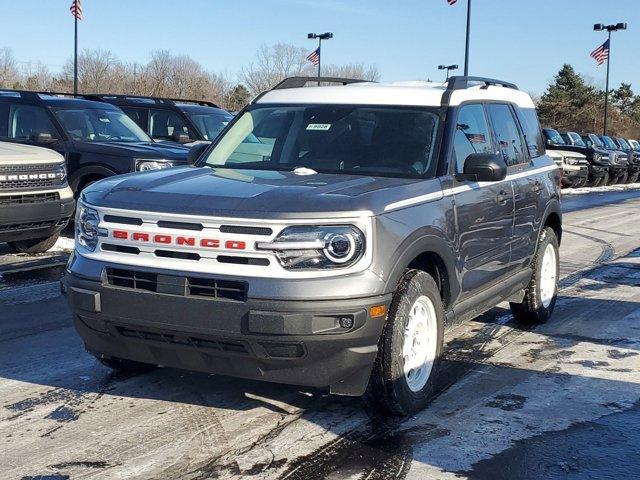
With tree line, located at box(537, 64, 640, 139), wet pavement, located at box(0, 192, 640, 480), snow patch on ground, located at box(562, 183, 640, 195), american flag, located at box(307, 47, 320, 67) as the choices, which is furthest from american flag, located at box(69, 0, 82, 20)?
tree line, located at box(537, 64, 640, 139)

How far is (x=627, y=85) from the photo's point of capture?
7925cm

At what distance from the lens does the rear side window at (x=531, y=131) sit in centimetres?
685

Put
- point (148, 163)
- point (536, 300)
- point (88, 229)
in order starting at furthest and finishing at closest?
point (148, 163) < point (536, 300) < point (88, 229)

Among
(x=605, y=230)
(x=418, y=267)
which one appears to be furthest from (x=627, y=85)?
(x=418, y=267)

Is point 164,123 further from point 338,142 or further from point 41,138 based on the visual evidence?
point 338,142

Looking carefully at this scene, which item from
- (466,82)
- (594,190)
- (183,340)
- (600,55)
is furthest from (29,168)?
(600,55)

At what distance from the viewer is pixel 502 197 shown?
582 centimetres

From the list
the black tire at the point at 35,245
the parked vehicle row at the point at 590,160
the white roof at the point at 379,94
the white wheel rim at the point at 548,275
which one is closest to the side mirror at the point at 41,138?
the black tire at the point at 35,245

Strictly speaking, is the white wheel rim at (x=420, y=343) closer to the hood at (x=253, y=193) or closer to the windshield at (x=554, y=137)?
the hood at (x=253, y=193)

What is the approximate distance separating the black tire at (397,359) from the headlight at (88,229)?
5.18 ft

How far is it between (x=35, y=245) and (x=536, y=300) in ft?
19.6

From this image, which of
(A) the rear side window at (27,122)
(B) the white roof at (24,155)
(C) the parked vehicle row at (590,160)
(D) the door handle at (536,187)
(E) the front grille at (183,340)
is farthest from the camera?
(C) the parked vehicle row at (590,160)

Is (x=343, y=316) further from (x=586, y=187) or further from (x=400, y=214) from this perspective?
(x=586, y=187)

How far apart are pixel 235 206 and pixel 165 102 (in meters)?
10.8
